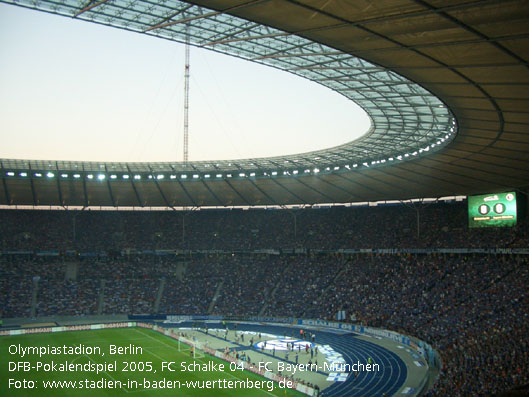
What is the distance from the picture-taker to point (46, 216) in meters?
74.5

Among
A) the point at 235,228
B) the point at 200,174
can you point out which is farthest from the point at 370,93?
the point at 235,228

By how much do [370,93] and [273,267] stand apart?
142 ft

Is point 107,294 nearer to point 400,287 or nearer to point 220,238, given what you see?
point 220,238

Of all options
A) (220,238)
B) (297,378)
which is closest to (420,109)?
(297,378)

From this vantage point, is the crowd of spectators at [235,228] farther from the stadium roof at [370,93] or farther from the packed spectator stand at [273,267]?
the stadium roof at [370,93]

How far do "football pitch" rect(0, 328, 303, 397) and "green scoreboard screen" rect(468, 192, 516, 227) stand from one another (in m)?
32.1

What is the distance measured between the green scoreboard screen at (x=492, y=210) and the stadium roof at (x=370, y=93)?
3.43ft

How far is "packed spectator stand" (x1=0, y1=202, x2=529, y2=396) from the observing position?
164 ft

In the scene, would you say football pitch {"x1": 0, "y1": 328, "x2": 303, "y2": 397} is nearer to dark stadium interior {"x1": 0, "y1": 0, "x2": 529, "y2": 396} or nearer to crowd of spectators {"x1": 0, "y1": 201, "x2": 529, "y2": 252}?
dark stadium interior {"x1": 0, "y1": 0, "x2": 529, "y2": 396}

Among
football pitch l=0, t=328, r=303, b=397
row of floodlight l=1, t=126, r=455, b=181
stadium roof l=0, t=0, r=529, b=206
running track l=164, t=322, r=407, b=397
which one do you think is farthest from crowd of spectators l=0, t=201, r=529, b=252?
football pitch l=0, t=328, r=303, b=397

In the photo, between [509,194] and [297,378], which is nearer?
[297,378]

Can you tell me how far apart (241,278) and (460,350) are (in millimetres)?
39319

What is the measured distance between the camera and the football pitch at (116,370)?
3384 centimetres

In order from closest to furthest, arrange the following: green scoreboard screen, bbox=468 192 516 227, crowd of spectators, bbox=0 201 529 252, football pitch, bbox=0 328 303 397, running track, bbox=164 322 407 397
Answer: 1. running track, bbox=164 322 407 397
2. football pitch, bbox=0 328 303 397
3. green scoreboard screen, bbox=468 192 516 227
4. crowd of spectators, bbox=0 201 529 252
